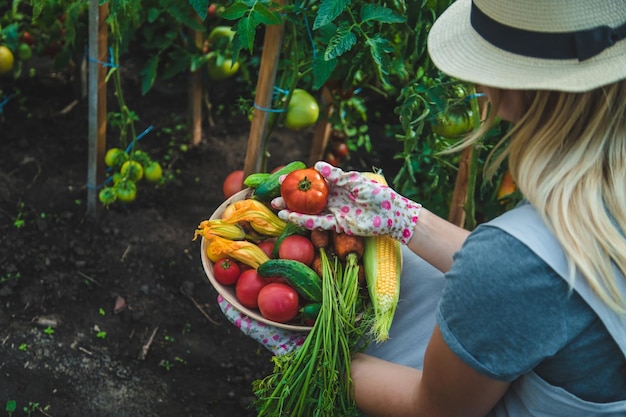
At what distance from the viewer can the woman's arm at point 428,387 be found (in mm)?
1289

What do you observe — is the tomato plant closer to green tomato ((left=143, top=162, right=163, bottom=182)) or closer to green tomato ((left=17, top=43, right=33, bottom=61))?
green tomato ((left=17, top=43, right=33, bottom=61))

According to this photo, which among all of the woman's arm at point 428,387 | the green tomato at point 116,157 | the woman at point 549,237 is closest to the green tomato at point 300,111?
the green tomato at point 116,157

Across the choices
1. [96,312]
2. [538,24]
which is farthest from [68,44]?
[538,24]

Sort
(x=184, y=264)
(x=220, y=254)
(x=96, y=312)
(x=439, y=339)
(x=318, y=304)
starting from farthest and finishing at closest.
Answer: (x=184, y=264)
(x=96, y=312)
(x=220, y=254)
(x=318, y=304)
(x=439, y=339)

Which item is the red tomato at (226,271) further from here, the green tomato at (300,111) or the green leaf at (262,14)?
the green tomato at (300,111)

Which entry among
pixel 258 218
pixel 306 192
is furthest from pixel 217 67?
pixel 306 192

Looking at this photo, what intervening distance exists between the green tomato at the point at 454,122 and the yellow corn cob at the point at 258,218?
2.19 feet

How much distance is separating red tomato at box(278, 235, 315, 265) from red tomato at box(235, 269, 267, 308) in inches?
3.4

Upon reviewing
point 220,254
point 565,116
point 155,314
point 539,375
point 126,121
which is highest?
point 565,116

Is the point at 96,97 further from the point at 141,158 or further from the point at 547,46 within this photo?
the point at 547,46

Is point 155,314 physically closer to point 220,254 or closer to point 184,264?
point 184,264

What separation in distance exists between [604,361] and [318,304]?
68cm

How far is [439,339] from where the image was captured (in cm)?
129

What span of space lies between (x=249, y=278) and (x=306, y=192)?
26 cm
